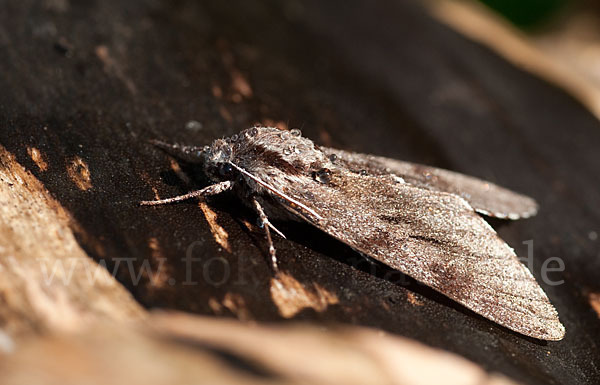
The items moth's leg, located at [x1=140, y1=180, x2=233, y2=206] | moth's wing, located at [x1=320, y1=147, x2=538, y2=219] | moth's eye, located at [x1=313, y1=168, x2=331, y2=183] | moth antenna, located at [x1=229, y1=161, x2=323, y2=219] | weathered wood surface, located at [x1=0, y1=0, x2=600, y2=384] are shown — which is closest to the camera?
weathered wood surface, located at [x1=0, y1=0, x2=600, y2=384]

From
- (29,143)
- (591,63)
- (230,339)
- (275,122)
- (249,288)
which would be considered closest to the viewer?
(230,339)

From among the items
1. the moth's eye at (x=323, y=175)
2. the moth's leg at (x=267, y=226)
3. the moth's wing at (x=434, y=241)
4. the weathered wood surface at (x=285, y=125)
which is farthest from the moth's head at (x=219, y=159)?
the moth's eye at (x=323, y=175)

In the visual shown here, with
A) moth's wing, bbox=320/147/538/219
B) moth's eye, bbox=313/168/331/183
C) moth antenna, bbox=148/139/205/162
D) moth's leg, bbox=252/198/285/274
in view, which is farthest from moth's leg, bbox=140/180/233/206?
moth's wing, bbox=320/147/538/219

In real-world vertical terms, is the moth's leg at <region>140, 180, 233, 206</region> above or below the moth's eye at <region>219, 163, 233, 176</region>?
below

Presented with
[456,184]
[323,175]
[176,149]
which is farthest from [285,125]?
[456,184]

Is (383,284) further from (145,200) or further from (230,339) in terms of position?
(145,200)

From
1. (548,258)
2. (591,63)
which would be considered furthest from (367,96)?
(591,63)

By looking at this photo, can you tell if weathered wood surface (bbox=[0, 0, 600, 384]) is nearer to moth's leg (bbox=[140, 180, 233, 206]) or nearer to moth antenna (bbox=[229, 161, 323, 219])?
moth's leg (bbox=[140, 180, 233, 206])

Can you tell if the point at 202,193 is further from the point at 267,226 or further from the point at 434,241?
Answer: the point at 434,241
